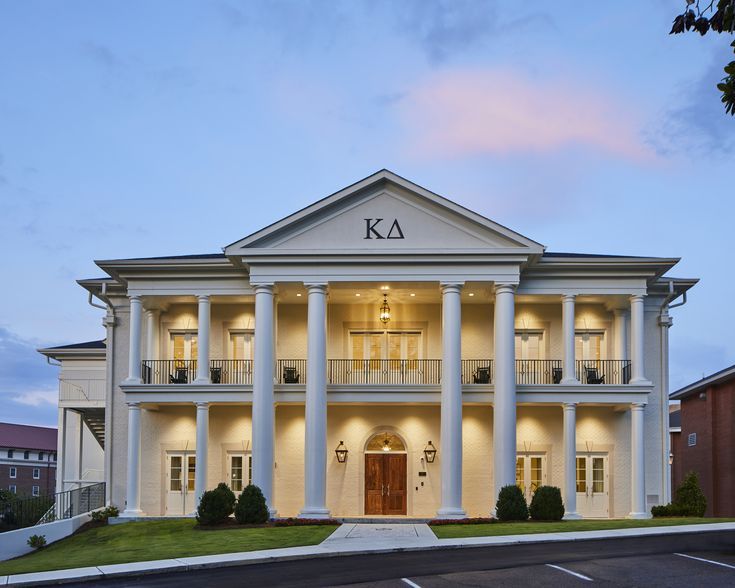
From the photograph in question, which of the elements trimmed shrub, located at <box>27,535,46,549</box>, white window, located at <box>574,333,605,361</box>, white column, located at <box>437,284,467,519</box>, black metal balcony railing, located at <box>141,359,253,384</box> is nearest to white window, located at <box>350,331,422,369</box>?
black metal balcony railing, located at <box>141,359,253,384</box>

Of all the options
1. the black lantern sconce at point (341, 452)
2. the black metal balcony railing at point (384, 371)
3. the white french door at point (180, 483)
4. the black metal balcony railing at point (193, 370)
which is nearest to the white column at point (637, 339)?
the black metal balcony railing at point (384, 371)

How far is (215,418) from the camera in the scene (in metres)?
34.3

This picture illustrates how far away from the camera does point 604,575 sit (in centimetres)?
1628

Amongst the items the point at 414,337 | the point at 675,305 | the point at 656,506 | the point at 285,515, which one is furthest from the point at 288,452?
the point at 675,305

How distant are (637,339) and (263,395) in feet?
41.2

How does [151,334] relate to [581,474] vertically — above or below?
above

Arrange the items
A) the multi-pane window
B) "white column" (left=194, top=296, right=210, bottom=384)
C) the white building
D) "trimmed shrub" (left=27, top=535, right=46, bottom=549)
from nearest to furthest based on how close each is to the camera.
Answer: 1. "trimmed shrub" (left=27, top=535, right=46, bottom=549)
2. the white building
3. "white column" (left=194, top=296, right=210, bottom=384)
4. the multi-pane window

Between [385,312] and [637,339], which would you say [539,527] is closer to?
[637,339]

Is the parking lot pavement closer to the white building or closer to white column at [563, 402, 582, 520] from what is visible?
the white building

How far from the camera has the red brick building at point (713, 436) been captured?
39.4 metres

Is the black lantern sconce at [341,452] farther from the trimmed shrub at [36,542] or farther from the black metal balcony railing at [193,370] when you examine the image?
the trimmed shrub at [36,542]

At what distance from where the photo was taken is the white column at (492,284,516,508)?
30078 millimetres

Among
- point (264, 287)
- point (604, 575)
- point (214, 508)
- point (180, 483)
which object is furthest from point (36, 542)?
point (604, 575)

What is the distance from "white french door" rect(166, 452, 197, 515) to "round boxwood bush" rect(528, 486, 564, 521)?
482 inches
